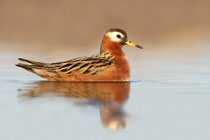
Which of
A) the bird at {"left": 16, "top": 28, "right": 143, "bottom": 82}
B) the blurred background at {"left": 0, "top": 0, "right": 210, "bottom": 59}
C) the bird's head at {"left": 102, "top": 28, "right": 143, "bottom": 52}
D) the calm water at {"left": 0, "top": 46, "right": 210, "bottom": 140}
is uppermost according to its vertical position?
the blurred background at {"left": 0, "top": 0, "right": 210, "bottom": 59}

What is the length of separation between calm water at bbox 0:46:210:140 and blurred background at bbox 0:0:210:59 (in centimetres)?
878

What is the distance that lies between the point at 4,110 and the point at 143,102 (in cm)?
262

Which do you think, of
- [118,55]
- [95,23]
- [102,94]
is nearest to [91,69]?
[118,55]

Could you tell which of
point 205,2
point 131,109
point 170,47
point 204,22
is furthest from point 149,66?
point 205,2

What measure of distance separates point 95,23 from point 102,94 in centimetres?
1638

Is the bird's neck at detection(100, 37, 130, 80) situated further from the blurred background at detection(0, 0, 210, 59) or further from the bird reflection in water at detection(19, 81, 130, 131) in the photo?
the blurred background at detection(0, 0, 210, 59)

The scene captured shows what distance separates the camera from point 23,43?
23.8m

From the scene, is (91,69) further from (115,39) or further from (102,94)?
(102,94)

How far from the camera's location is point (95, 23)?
27.6m

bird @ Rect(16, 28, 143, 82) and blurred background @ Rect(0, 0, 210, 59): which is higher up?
blurred background @ Rect(0, 0, 210, 59)

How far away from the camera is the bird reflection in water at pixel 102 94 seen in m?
8.86

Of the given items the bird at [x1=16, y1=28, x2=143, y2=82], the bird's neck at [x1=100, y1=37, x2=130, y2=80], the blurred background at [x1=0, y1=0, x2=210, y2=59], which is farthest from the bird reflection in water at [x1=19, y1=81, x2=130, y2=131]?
the blurred background at [x1=0, y1=0, x2=210, y2=59]

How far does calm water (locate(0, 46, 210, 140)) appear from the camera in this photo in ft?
26.6

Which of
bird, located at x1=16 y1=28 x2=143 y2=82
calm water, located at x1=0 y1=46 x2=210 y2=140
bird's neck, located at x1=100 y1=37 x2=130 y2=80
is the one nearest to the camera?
calm water, located at x1=0 y1=46 x2=210 y2=140
